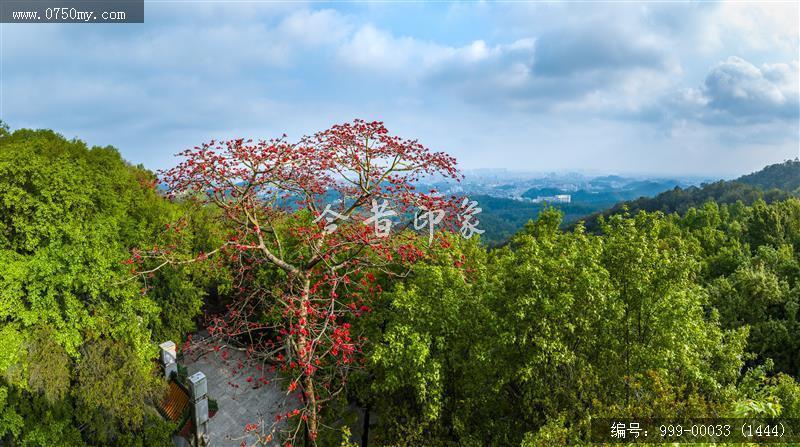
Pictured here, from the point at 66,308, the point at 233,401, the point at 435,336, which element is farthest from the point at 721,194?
the point at 66,308

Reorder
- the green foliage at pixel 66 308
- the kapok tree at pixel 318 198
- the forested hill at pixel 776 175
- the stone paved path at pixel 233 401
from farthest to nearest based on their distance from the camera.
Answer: the forested hill at pixel 776 175, the stone paved path at pixel 233 401, the green foliage at pixel 66 308, the kapok tree at pixel 318 198

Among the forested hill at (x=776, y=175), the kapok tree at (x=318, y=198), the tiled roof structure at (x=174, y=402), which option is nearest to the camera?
the kapok tree at (x=318, y=198)

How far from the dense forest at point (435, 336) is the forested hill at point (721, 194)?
176 ft

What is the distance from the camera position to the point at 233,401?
15.1 meters

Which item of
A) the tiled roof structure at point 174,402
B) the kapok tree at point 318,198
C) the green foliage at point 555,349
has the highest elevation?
the kapok tree at point 318,198

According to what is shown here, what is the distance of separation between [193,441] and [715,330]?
49.8 ft

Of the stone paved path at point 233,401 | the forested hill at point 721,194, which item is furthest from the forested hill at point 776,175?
the stone paved path at point 233,401

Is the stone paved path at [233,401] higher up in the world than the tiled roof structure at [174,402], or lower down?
lower down

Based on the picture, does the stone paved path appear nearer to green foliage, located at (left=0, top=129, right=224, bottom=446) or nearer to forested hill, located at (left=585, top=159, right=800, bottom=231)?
green foliage, located at (left=0, top=129, right=224, bottom=446)

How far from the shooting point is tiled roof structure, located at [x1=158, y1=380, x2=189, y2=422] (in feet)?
44.4

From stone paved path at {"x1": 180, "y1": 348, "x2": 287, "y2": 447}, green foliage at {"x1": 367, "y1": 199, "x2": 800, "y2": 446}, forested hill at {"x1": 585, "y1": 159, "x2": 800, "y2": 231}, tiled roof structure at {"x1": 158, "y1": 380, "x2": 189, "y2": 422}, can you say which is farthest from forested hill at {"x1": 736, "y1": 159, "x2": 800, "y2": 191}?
tiled roof structure at {"x1": 158, "y1": 380, "x2": 189, "y2": 422}

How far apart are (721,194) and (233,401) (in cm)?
9100

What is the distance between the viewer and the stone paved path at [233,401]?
44.0 feet

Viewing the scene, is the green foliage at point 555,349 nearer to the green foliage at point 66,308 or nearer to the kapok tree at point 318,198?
the kapok tree at point 318,198
